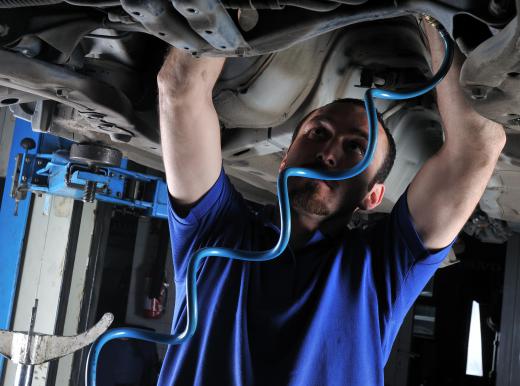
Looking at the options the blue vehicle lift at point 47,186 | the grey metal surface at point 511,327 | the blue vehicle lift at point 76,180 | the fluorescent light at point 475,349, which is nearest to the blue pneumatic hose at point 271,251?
the blue vehicle lift at point 47,186

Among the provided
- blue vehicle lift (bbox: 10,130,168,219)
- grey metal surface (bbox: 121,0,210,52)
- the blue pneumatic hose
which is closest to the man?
the blue pneumatic hose

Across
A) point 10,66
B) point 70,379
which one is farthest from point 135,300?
point 10,66

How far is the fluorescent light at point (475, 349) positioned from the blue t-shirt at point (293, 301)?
3.50 m

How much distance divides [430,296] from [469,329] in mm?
359

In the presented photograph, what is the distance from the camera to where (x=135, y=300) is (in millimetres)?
3256

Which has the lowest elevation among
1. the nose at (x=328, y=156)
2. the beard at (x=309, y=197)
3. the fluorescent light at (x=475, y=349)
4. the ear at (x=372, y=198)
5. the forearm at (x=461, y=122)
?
the fluorescent light at (x=475, y=349)

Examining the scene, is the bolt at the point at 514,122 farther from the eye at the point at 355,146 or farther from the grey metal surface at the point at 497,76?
the eye at the point at 355,146

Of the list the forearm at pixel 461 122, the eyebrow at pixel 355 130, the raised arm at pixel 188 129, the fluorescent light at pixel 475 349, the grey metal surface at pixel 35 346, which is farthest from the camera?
the fluorescent light at pixel 475 349

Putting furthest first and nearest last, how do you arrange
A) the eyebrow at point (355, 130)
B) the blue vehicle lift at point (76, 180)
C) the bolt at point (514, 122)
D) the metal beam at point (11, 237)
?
1. the metal beam at point (11, 237)
2. the blue vehicle lift at point (76, 180)
3. the eyebrow at point (355, 130)
4. the bolt at point (514, 122)

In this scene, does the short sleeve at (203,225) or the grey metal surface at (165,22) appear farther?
the short sleeve at (203,225)

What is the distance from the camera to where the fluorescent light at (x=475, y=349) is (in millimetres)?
4352

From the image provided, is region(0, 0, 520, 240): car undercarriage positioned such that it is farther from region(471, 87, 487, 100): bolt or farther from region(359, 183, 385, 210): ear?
region(359, 183, 385, 210): ear

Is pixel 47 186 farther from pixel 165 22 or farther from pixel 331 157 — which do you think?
pixel 165 22

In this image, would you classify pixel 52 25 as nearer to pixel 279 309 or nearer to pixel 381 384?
pixel 279 309
